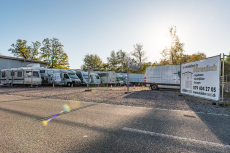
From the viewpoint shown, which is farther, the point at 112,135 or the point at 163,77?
the point at 163,77

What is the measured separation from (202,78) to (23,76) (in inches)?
793

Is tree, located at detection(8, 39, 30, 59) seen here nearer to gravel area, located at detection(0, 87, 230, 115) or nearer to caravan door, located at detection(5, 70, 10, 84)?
caravan door, located at detection(5, 70, 10, 84)

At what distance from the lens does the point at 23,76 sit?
1903 cm

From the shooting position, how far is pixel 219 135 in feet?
11.1

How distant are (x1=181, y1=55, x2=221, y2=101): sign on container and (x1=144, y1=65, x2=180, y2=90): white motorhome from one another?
353cm

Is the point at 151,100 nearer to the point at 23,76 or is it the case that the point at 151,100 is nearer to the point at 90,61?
the point at 23,76

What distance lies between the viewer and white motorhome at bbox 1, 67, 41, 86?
18938 mm

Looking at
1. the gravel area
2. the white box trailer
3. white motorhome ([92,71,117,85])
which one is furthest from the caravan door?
white motorhome ([92,71,117,85])

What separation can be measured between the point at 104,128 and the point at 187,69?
8127mm

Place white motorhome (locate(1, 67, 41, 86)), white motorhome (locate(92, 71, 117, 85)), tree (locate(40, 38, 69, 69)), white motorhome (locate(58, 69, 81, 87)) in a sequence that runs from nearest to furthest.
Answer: white motorhome (locate(1, 67, 41, 86)) → white motorhome (locate(58, 69, 81, 87)) → white motorhome (locate(92, 71, 117, 85)) → tree (locate(40, 38, 69, 69))

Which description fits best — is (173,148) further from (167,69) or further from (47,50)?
(47,50)

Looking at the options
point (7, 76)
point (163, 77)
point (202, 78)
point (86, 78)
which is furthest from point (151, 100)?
point (7, 76)

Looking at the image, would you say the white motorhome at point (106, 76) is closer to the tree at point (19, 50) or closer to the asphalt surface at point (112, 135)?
the asphalt surface at point (112, 135)

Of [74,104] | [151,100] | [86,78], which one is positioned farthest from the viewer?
[86,78]
